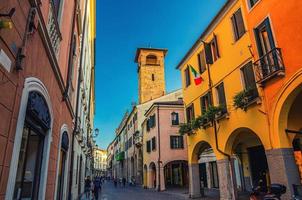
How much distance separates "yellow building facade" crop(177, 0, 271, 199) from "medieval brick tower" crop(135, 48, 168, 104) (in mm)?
26348

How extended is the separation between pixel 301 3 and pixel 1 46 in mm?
10066

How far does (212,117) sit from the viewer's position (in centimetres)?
A: 1467

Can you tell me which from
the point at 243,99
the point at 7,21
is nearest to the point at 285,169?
the point at 243,99

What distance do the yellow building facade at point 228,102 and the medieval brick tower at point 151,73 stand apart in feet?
86.4

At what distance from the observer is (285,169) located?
30.7ft

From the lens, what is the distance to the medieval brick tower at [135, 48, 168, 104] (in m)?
46.7

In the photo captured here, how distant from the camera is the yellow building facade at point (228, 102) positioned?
1188 cm

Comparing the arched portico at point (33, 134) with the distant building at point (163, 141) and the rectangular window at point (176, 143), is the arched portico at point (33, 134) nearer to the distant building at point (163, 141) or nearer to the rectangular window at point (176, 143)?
the distant building at point (163, 141)

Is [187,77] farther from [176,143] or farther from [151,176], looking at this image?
[151,176]

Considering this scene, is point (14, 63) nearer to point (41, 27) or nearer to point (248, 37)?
point (41, 27)

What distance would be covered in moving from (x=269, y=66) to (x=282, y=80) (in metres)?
0.94

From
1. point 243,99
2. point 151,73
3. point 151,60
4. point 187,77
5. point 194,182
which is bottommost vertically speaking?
point 194,182

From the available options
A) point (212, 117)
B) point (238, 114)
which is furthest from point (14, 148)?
point (212, 117)

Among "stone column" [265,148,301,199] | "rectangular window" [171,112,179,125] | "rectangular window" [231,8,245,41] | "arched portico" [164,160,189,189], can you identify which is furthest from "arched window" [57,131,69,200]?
"arched portico" [164,160,189,189]
